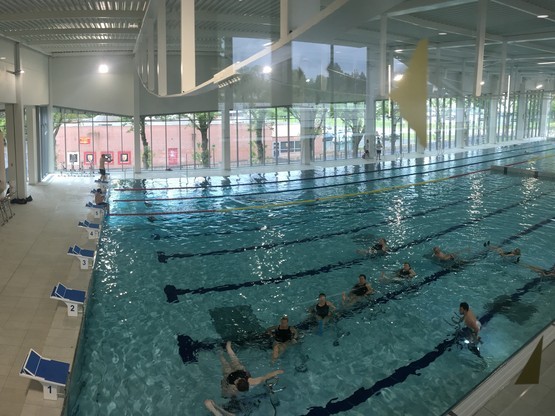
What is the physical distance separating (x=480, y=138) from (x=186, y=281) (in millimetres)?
25910

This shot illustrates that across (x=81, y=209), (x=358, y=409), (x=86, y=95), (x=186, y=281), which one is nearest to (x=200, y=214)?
(x=81, y=209)

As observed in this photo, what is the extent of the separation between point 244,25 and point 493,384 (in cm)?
537

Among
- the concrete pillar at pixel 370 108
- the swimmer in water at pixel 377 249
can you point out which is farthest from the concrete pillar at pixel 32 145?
the swimmer in water at pixel 377 249

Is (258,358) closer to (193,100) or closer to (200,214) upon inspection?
(200,214)

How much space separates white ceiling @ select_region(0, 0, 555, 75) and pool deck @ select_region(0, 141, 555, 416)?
139 inches

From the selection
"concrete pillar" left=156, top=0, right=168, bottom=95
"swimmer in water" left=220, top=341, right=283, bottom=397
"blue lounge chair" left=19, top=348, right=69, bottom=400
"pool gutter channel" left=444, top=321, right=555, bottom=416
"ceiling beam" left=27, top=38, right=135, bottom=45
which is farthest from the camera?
"ceiling beam" left=27, top=38, right=135, bottom=45

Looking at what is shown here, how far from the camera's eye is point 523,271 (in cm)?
702

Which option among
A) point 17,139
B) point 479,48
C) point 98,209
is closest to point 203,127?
point 17,139

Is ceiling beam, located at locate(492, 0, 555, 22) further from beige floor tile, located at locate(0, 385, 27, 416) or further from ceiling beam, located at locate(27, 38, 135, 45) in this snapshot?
beige floor tile, located at locate(0, 385, 27, 416)

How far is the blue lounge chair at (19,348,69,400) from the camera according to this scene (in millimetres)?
3785

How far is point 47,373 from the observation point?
386cm

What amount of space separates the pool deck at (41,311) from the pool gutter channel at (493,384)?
70 millimetres

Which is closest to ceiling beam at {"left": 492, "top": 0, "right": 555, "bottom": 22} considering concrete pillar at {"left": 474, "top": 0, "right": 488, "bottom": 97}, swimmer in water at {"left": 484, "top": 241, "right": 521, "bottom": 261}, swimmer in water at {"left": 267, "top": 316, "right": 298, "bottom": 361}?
concrete pillar at {"left": 474, "top": 0, "right": 488, "bottom": 97}

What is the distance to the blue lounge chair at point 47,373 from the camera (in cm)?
379
